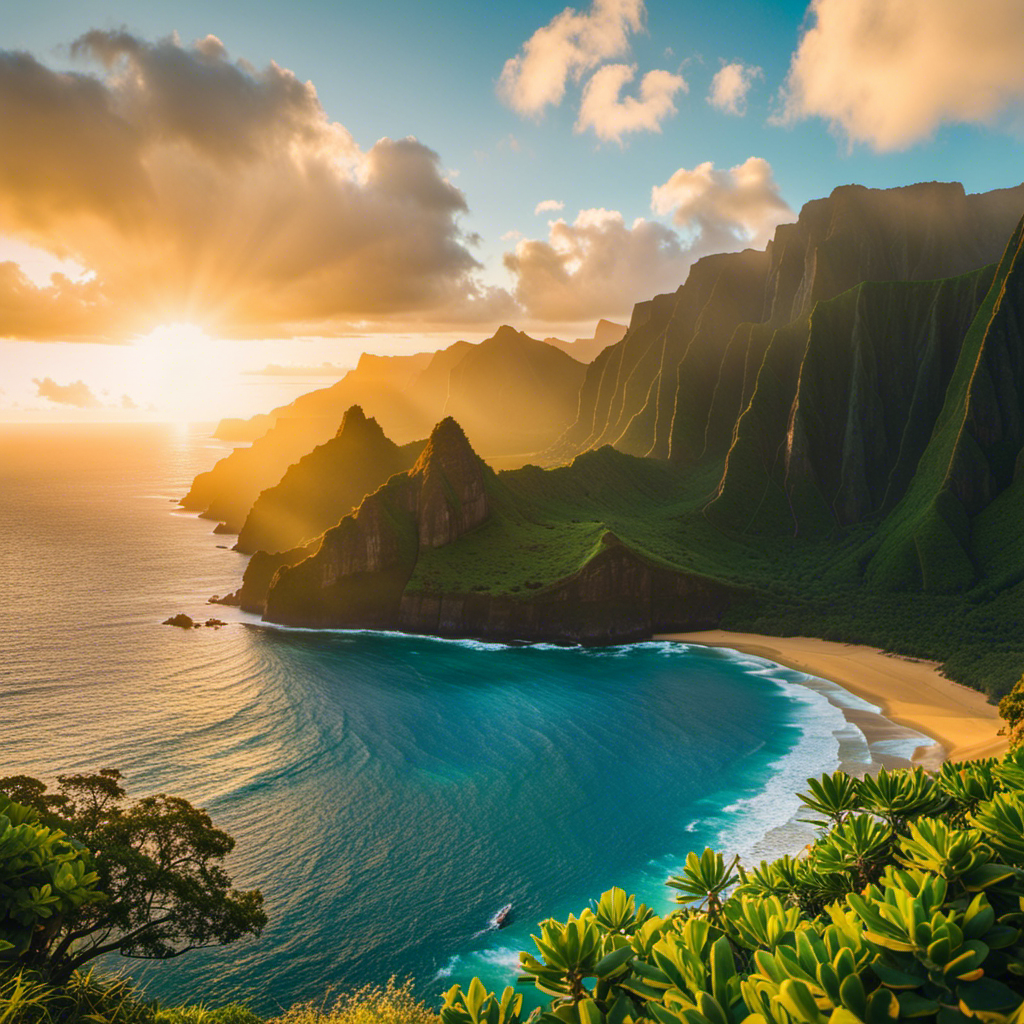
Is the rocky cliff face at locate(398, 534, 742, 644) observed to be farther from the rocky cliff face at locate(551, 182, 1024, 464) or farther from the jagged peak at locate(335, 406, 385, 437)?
the rocky cliff face at locate(551, 182, 1024, 464)

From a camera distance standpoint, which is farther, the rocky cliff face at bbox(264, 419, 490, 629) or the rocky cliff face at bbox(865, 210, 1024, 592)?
the rocky cliff face at bbox(264, 419, 490, 629)

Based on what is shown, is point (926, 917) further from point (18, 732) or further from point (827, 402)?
point (827, 402)

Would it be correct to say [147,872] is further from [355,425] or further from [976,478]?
[355,425]

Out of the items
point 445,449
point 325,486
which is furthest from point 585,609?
point 325,486

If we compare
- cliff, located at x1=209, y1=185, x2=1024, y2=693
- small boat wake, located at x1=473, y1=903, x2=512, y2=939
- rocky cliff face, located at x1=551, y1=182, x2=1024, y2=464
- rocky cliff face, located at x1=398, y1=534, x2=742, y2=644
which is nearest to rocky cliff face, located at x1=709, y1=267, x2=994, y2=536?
cliff, located at x1=209, y1=185, x2=1024, y2=693

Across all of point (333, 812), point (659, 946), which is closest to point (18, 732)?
point (333, 812)

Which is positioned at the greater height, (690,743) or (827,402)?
(827,402)

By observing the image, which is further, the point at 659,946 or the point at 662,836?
the point at 662,836
